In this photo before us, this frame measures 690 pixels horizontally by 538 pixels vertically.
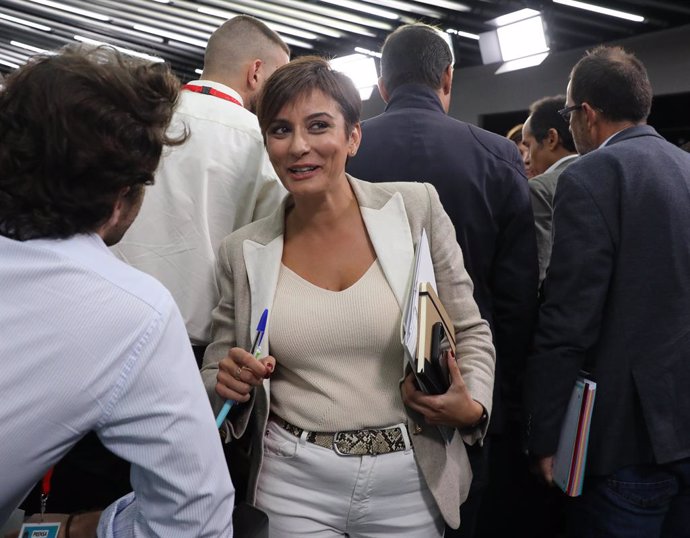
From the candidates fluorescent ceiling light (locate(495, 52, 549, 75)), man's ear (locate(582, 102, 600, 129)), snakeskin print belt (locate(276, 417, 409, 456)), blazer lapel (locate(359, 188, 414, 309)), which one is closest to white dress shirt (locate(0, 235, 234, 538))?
snakeskin print belt (locate(276, 417, 409, 456))

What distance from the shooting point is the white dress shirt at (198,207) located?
6.47 ft

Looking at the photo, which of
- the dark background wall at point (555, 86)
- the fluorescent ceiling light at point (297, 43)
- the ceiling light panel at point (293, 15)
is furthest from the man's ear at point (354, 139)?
the fluorescent ceiling light at point (297, 43)

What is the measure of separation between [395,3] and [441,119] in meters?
6.31

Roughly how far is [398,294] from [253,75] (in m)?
1.07

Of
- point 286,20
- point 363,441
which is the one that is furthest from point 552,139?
point 286,20

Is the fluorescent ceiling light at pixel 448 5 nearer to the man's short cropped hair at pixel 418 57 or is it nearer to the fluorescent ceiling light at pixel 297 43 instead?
the fluorescent ceiling light at pixel 297 43

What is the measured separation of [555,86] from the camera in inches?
357

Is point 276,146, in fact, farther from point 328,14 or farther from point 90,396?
point 328,14

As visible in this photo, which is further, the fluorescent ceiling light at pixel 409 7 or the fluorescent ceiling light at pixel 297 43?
the fluorescent ceiling light at pixel 297 43

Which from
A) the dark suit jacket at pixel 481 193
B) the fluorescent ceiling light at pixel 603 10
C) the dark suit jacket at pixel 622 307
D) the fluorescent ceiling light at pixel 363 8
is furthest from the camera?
the fluorescent ceiling light at pixel 363 8

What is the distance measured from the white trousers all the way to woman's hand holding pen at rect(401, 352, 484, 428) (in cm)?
10

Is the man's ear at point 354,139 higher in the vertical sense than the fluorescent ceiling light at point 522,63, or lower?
higher

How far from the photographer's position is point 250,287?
166cm

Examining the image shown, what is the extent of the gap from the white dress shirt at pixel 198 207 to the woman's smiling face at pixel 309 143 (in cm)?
34
